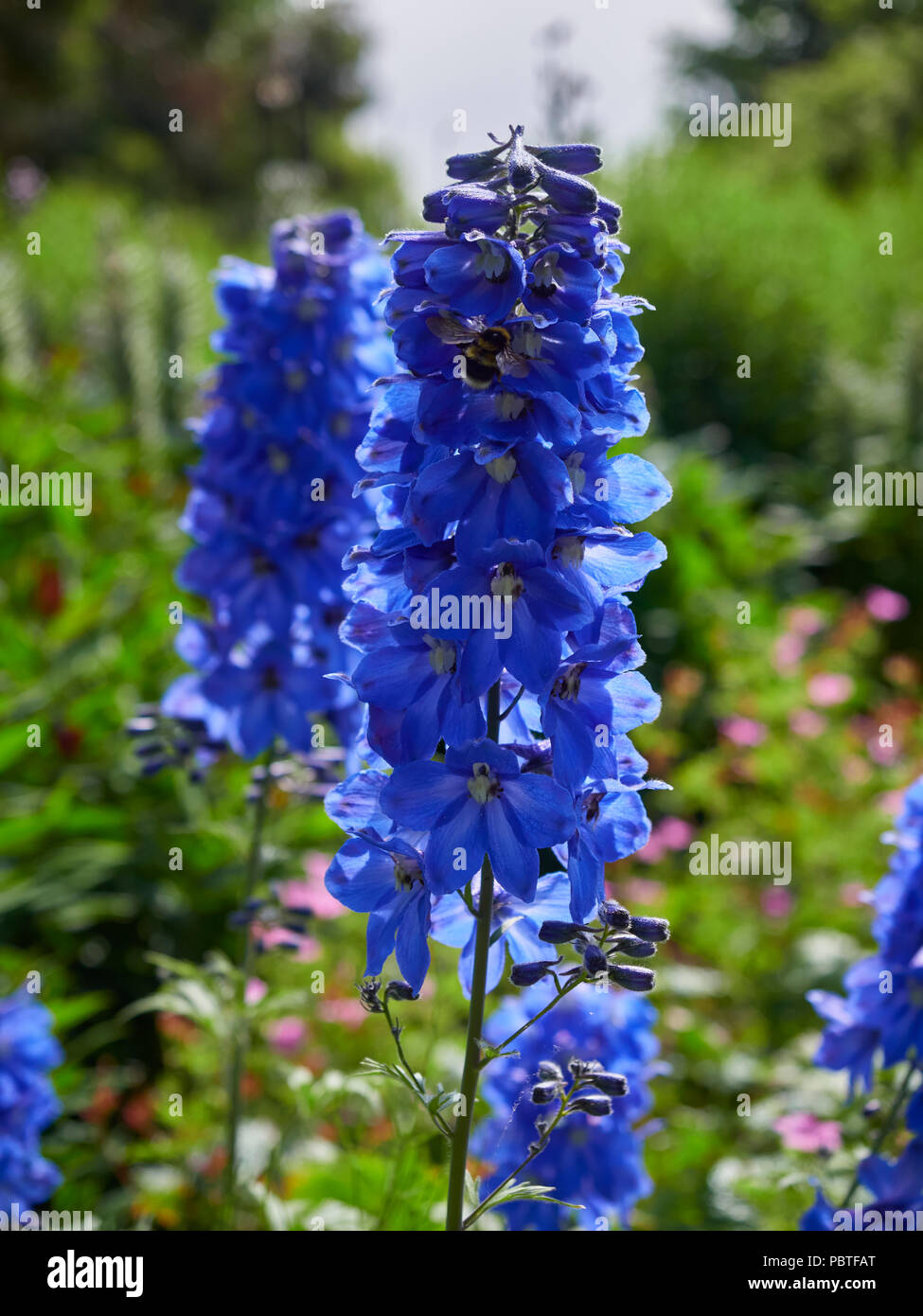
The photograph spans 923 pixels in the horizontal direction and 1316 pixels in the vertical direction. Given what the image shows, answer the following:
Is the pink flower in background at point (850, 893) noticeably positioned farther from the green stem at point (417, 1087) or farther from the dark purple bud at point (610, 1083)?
the green stem at point (417, 1087)

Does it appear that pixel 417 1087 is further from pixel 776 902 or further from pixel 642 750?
pixel 642 750

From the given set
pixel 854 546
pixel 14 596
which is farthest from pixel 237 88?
pixel 14 596

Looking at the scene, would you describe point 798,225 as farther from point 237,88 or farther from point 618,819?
point 237,88

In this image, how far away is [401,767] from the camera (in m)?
1.30

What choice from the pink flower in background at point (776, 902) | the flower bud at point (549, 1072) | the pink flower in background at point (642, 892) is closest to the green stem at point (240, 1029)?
the flower bud at point (549, 1072)

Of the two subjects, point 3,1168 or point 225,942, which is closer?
point 3,1168

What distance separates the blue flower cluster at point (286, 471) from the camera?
2332 millimetres

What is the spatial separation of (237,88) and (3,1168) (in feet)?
101

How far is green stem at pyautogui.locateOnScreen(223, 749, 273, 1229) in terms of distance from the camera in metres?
2.26

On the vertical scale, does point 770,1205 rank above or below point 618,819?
below

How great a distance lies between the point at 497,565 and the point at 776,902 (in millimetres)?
3045

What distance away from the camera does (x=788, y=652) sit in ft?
17.6

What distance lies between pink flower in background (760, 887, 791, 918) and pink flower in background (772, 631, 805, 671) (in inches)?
59.2

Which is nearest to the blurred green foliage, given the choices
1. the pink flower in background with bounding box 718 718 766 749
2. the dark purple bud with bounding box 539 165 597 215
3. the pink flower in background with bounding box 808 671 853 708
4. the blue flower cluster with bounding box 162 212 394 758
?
the pink flower in background with bounding box 808 671 853 708
